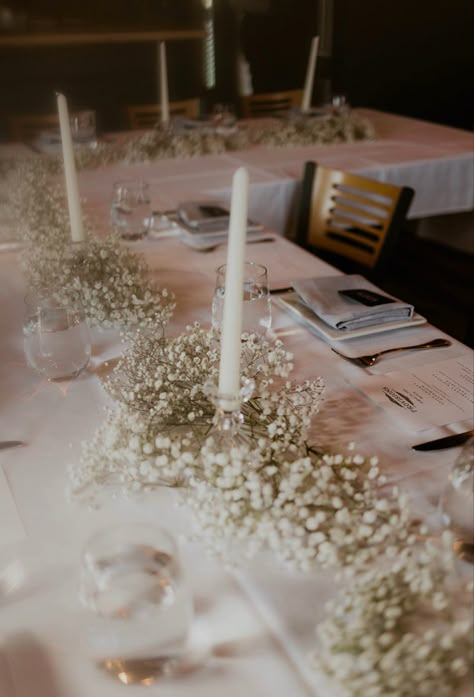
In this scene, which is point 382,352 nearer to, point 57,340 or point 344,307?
point 344,307

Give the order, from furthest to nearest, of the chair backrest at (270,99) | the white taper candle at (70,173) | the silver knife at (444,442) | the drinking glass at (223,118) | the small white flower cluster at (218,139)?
the chair backrest at (270,99) → the drinking glass at (223,118) → the small white flower cluster at (218,139) → the white taper candle at (70,173) → the silver knife at (444,442)

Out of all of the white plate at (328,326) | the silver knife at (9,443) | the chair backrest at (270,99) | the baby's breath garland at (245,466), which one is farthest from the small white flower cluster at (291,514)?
the chair backrest at (270,99)

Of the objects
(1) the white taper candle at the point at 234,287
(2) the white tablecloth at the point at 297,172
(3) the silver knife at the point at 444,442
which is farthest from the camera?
(2) the white tablecloth at the point at 297,172

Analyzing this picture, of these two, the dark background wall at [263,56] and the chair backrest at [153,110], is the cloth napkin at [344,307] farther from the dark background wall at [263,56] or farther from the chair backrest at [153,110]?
the dark background wall at [263,56]

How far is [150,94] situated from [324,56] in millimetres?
1596

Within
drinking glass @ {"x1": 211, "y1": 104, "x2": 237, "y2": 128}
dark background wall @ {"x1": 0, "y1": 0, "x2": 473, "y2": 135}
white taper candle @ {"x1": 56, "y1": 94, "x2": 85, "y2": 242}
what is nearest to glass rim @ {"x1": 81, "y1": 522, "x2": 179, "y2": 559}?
white taper candle @ {"x1": 56, "y1": 94, "x2": 85, "y2": 242}

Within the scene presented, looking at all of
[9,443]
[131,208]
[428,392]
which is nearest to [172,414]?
[9,443]

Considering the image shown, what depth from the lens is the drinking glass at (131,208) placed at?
215 centimetres

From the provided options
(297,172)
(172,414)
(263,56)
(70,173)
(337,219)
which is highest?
(70,173)

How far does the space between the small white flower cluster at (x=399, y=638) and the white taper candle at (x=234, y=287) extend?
0.31 metres

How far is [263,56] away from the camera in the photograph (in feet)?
20.5

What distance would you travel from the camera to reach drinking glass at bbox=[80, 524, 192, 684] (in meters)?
0.77

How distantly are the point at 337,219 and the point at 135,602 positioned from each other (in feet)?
7.66

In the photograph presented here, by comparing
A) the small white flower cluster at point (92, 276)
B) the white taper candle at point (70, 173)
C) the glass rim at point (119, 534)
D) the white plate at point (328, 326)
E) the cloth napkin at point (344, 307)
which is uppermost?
the white taper candle at point (70, 173)
